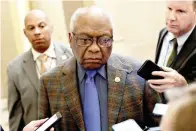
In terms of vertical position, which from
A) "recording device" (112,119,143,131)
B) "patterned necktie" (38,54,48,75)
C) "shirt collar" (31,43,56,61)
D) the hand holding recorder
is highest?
the hand holding recorder

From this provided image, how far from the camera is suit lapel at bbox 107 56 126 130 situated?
1488mm

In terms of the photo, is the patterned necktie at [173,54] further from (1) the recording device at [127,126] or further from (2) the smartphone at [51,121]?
(2) the smartphone at [51,121]

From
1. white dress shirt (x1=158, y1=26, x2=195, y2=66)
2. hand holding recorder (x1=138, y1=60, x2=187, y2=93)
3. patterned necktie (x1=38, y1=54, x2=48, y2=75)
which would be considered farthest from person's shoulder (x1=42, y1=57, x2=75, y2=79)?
white dress shirt (x1=158, y1=26, x2=195, y2=66)

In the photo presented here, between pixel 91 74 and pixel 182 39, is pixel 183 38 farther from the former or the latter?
pixel 91 74

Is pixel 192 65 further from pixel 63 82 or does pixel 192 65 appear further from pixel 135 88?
pixel 63 82

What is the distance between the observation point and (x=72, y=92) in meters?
1.52

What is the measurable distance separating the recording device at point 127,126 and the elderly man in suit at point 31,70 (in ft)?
4.09

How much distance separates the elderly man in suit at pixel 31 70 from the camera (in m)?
2.55

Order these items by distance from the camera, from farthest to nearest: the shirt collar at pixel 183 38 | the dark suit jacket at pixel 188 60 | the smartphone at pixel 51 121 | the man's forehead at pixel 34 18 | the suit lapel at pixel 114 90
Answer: the man's forehead at pixel 34 18 → the shirt collar at pixel 183 38 → the dark suit jacket at pixel 188 60 → the suit lapel at pixel 114 90 → the smartphone at pixel 51 121

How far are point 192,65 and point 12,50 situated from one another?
2540mm

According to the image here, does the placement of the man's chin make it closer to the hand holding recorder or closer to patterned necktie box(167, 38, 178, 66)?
the hand holding recorder

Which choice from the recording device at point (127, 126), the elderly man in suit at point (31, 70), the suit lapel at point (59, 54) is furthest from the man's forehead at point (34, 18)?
the recording device at point (127, 126)

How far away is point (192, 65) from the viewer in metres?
2.26

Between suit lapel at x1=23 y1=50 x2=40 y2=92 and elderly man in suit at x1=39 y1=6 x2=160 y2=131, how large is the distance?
102 cm
